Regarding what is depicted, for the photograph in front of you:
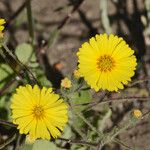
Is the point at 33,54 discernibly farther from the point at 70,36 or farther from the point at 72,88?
the point at 72,88

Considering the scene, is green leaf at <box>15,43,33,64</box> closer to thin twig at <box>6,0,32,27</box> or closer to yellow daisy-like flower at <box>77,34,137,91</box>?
thin twig at <box>6,0,32,27</box>

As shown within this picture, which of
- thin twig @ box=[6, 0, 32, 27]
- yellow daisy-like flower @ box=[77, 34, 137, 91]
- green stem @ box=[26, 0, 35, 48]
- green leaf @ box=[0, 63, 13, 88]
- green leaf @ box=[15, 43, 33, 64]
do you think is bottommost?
yellow daisy-like flower @ box=[77, 34, 137, 91]

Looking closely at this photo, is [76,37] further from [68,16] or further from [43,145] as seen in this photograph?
[43,145]

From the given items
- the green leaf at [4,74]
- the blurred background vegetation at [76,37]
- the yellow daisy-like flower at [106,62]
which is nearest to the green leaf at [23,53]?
the blurred background vegetation at [76,37]

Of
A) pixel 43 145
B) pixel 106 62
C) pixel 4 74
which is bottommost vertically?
pixel 43 145

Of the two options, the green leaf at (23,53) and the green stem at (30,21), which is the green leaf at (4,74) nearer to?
the green leaf at (23,53)

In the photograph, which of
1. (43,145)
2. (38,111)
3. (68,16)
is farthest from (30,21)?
(38,111)

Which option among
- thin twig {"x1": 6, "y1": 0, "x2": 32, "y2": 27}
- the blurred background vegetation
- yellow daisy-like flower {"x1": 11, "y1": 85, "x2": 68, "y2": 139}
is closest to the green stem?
the blurred background vegetation
